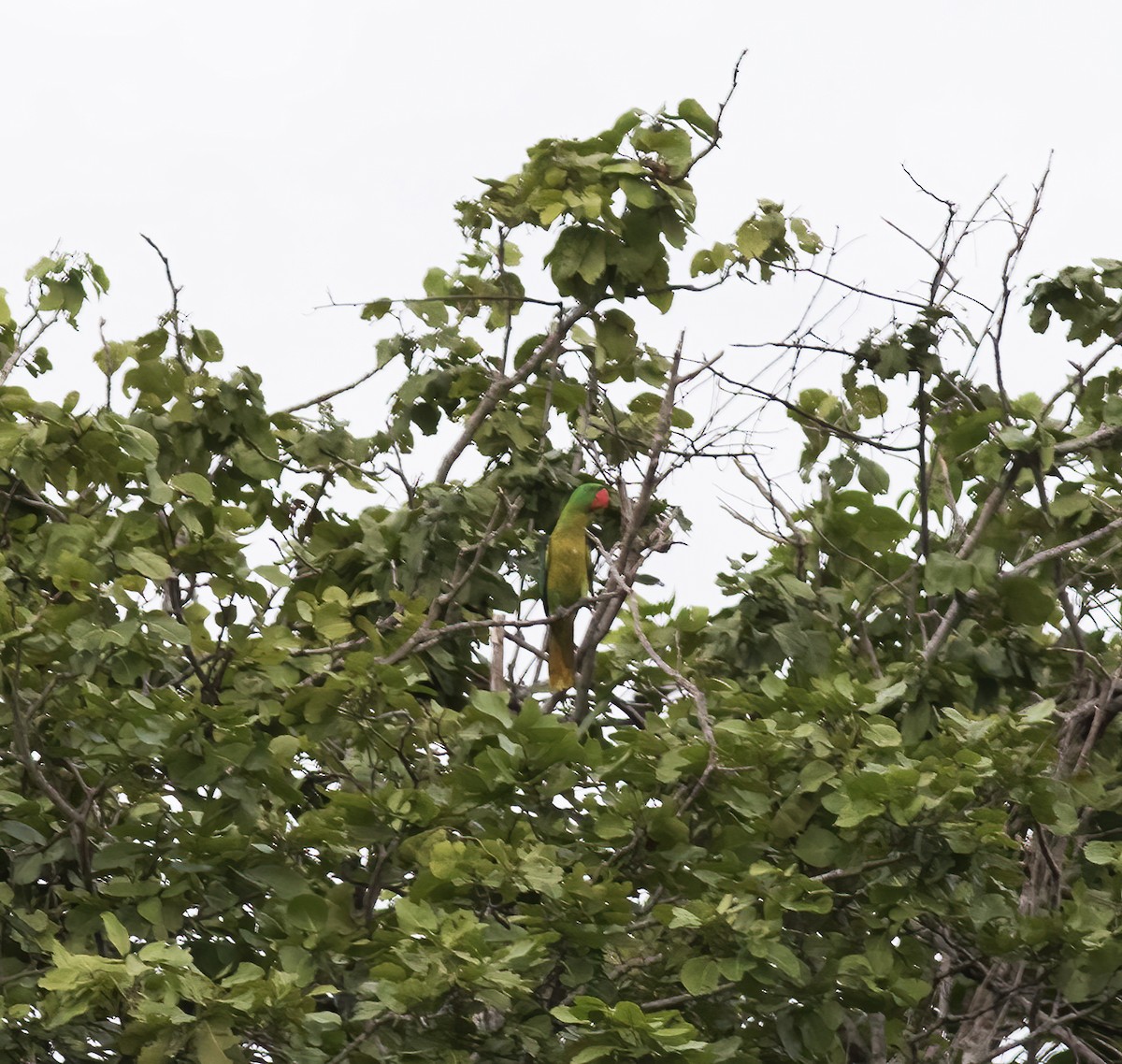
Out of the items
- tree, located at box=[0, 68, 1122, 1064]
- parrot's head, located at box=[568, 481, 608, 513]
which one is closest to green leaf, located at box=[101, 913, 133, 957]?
tree, located at box=[0, 68, 1122, 1064]

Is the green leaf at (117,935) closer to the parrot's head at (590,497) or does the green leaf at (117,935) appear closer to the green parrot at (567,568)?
the green parrot at (567,568)

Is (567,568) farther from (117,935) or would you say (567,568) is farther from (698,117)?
A: (117,935)

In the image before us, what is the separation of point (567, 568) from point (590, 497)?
70cm

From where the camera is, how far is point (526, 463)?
5.71 metres

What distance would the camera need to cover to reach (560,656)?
6.35 m

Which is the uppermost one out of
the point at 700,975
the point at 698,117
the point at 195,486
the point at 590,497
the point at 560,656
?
the point at 698,117

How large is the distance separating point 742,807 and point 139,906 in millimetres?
1645

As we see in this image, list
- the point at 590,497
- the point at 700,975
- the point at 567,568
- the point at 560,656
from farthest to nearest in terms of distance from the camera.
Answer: the point at 567,568
the point at 560,656
the point at 590,497
the point at 700,975

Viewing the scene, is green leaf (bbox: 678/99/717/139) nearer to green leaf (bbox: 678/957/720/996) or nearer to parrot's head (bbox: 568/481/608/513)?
parrot's head (bbox: 568/481/608/513)

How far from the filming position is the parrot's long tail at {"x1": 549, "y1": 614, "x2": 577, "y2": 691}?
6.35 meters

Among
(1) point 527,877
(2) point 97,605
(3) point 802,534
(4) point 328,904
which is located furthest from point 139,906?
(3) point 802,534

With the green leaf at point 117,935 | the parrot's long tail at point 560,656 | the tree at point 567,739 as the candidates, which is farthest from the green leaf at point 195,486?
the parrot's long tail at point 560,656

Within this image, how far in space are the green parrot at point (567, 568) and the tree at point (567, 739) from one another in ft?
0.69

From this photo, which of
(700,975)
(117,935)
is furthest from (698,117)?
(117,935)
